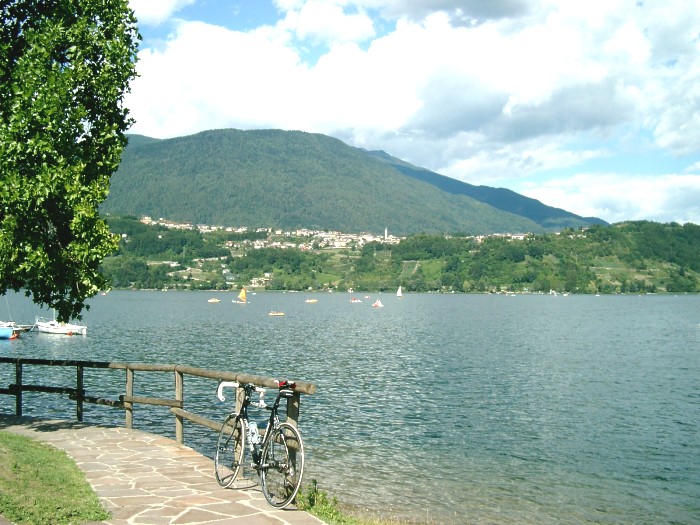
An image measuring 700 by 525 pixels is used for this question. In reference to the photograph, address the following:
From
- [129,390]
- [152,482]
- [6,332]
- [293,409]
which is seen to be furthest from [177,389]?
[6,332]

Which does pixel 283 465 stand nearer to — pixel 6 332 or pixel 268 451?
pixel 268 451

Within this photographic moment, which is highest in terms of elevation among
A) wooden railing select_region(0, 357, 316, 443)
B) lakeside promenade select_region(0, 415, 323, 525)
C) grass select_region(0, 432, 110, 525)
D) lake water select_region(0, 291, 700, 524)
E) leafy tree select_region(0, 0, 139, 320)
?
leafy tree select_region(0, 0, 139, 320)

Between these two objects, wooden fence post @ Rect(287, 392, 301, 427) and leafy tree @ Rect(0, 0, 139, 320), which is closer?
wooden fence post @ Rect(287, 392, 301, 427)

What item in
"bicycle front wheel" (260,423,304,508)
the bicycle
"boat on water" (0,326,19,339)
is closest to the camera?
"bicycle front wheel" (260,423,304,508)

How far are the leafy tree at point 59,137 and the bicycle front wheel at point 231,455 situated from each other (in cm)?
544

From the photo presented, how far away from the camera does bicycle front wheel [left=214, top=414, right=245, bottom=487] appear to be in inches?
424

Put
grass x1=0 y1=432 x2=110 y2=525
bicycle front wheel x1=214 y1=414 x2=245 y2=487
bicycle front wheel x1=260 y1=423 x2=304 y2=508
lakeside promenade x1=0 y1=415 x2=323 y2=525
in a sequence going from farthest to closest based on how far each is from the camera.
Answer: bicycle front wheel x1=214 y1=414 x2=245 y2=487
bicycle front wheel x1=260 y1=423 x2=304 y2=508
lakeside promenade x1=0 y1=415 x2=323 y2=525
grass x1=0 y1=432 x2=110 y2=525

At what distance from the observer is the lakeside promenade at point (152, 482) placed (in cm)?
898

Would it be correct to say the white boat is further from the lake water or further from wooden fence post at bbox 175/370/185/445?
wooden fence post at bbox 175/370/185/445

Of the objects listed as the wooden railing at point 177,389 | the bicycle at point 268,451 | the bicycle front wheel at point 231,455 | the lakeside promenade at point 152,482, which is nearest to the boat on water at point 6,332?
Result: the wooden railing at point 177,389

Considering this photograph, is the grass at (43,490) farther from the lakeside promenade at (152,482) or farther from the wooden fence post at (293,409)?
the wooden fence post at (293,409)

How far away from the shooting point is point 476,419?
29766 mm

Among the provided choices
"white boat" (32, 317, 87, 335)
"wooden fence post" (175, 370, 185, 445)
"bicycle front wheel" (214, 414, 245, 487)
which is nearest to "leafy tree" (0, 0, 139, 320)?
"wooden fence post" (175, 370, 185, 445)

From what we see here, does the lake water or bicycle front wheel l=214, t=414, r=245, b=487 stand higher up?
bicycle front wheel l=214, t=414, r=245, b=487
